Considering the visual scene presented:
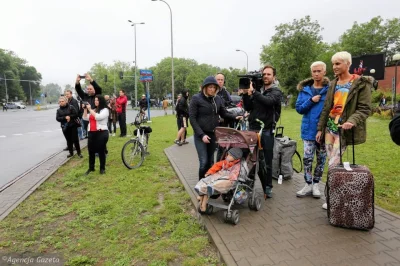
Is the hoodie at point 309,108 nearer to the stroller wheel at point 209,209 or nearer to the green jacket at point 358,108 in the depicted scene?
the green jacket at point 358,108

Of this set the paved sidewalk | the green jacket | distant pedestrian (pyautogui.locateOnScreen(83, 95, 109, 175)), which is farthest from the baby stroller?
distant pedestrian (pyautogui.locateOnScreen(83, 95, 109, 175))

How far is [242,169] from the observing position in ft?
13.0

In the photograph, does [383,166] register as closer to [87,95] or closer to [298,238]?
[298,238]

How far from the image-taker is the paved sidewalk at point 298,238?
2926 mm

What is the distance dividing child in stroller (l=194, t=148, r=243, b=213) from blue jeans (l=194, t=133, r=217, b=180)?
1.82ft

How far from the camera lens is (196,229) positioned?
12.4ft

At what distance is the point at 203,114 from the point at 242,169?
44.1 inches

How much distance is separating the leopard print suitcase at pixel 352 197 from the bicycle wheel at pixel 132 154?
15.6 feet

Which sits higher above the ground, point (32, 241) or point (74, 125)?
point (74, 125)

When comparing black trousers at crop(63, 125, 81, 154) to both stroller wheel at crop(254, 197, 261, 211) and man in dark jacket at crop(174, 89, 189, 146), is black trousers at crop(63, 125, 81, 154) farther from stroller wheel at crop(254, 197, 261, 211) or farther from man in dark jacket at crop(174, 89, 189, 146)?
stroller wheel at crop(254, 197, 261, 211)

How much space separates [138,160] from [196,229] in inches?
157

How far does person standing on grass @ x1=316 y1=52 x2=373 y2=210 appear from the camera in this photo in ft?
Answer: 12.0

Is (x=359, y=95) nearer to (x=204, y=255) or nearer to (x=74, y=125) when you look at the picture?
(x=204, y=255)

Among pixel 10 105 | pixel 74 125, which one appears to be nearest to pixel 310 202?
pixel 74 125
